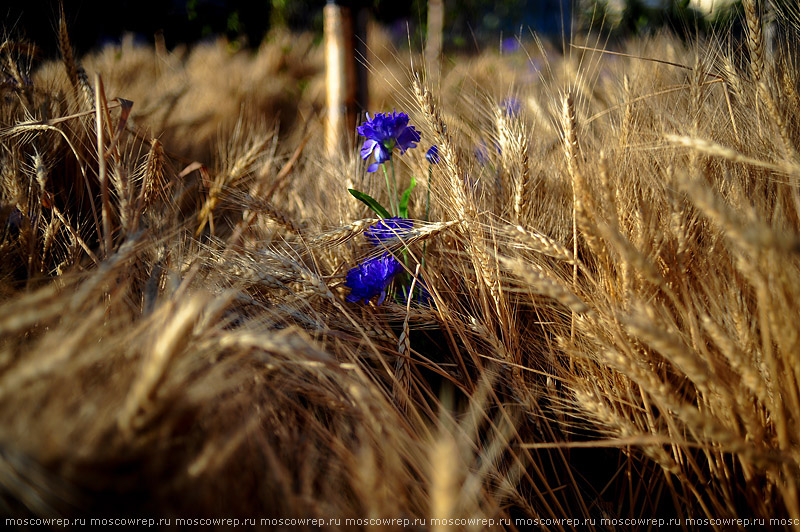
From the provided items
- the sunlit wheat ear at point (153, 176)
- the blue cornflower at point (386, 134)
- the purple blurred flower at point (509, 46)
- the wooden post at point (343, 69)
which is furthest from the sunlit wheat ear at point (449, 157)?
the purple blurred flower at point (509, 46)

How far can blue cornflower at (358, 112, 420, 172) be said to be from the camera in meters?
1.18

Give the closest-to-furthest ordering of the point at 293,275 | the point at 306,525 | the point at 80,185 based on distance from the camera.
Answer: the point at 306,525 → the point at 293,275 → the point at 80,185

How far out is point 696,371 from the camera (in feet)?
1.97

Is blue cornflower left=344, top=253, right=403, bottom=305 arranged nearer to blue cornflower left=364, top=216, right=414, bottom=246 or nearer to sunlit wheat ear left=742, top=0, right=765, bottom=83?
blue cornflower left=364, top=216, right=414, bottom=246

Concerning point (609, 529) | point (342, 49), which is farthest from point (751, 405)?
point (342, 49)

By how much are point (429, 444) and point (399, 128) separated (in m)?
0.79

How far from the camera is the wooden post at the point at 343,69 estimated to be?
2197 millimetres

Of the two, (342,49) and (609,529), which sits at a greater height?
(342,49)

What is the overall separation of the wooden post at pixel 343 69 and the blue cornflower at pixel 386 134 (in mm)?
993

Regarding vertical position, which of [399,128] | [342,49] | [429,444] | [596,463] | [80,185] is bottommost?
[596,463]

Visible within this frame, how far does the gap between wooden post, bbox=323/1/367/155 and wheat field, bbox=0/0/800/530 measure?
2.15 feet

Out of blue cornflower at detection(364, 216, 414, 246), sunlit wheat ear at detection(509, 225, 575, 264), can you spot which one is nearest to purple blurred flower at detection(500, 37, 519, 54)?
blue cornflower at detection(364, 216, 414, 246)

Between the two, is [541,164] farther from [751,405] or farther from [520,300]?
[751,405]

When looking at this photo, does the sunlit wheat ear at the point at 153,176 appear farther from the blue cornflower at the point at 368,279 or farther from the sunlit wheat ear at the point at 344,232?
the blue cornflower at the point at 368,279
